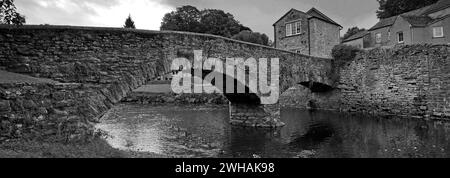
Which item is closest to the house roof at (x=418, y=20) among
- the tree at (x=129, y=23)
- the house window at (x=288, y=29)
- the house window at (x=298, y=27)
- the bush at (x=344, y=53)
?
the house window at (x=298, y=27)

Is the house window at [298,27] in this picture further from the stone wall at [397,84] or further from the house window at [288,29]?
the stone wall at [397,84]

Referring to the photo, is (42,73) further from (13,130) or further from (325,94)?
(325,94)

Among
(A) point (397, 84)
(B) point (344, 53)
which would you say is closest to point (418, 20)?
(B) point (344, 53)

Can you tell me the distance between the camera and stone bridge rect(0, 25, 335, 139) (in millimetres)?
7266

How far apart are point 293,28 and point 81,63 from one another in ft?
75.4

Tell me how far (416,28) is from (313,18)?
1148 centimetres

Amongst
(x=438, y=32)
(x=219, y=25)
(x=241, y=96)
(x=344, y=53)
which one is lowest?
(x=241, y=96)

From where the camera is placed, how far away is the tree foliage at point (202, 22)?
2072 inches

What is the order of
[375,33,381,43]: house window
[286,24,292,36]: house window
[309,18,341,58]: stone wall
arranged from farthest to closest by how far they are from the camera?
[375,33,381,43]: house window, [286,24,292,36]: house window, [309,18,341,58]: stone wall

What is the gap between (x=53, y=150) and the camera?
20.2ft

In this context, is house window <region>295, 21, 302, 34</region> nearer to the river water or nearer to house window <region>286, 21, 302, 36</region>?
house window <region>286, 21, 302, 36</region>

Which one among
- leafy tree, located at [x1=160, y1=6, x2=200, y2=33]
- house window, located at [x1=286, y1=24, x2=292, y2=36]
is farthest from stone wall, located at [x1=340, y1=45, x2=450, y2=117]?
leafy tree, located at [x1=160, y1=6, x2=200, y2=33]

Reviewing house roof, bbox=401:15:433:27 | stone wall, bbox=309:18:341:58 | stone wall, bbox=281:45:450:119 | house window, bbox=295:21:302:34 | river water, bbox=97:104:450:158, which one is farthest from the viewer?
house roof, bbox=401:15:433:27

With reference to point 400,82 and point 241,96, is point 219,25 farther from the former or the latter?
point 241,96
